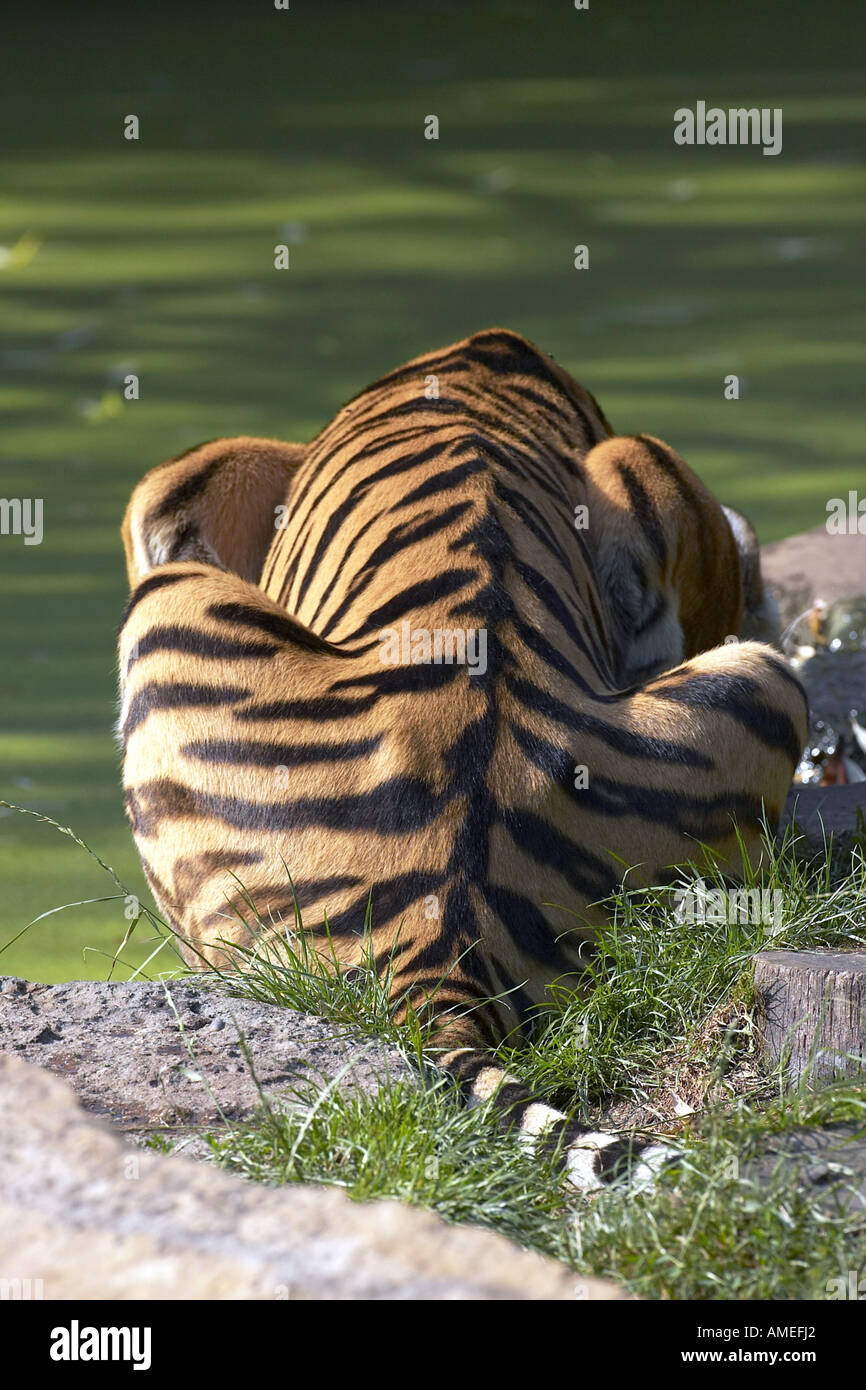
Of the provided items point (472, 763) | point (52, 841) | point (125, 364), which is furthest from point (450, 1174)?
point (125, 364)

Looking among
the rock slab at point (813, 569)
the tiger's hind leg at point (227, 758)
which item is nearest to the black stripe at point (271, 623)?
the tiger's hind leg at point (227, 758)

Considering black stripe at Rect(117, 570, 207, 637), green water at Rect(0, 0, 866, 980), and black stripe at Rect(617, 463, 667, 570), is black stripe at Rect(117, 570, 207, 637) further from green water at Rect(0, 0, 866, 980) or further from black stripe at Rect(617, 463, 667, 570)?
green water at Rect(0, 0, 866, 980)

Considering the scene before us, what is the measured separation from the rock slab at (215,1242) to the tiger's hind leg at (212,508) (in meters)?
2.44

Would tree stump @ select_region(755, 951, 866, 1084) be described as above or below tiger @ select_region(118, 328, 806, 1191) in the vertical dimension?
below

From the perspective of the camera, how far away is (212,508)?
459 centimetres

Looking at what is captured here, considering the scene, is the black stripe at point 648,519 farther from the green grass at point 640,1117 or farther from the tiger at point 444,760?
the green grass at point 640,1117

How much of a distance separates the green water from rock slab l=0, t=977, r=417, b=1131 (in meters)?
1.31

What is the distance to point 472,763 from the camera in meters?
3.21

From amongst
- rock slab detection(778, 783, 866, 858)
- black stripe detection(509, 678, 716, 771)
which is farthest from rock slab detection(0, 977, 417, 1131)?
rock slab detection(778, 783, 866, 858)

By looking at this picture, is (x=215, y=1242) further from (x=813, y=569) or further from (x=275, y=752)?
(x=813, y=569)

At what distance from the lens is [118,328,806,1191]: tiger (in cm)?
315

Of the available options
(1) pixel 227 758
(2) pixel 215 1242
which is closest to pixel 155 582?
(1) pixel 227 758
